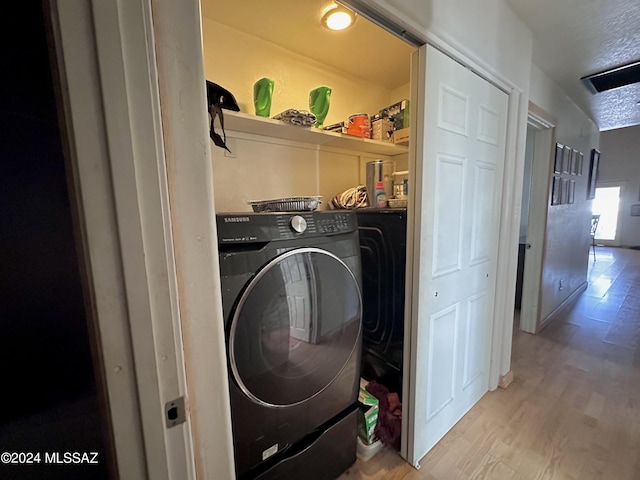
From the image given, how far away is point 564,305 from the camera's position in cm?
322

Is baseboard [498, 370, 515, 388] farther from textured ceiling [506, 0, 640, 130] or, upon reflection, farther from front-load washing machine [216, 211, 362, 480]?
textured ceiling [506, 0, 640, 130]

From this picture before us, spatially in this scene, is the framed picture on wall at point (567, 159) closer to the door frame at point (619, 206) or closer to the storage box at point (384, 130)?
the storage box at point (384, 130)

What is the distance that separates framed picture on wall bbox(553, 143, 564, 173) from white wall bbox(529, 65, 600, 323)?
0.25 ft

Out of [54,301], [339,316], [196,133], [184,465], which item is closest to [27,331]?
[54,301]

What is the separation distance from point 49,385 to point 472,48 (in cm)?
192

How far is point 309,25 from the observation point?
1.30 m

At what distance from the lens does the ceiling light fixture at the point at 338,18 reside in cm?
119

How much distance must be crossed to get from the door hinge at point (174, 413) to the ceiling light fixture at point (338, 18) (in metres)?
1.55

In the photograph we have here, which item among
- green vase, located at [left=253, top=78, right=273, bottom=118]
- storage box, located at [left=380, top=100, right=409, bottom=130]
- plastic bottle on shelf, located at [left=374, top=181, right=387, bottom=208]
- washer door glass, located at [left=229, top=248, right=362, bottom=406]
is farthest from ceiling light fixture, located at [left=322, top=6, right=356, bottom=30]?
washer door glass, located at [left=229, top=248, right=362, bottom=406]

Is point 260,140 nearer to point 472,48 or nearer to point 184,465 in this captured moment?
point 472,48

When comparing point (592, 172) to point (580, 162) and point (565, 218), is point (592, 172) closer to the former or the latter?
point (580, 162)

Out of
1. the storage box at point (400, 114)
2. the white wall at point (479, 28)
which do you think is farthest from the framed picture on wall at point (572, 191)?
the storage box at point (400, 114)

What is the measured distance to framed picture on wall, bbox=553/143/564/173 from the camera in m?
2.46

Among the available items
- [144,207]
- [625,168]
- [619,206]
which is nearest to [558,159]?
[144,207]
